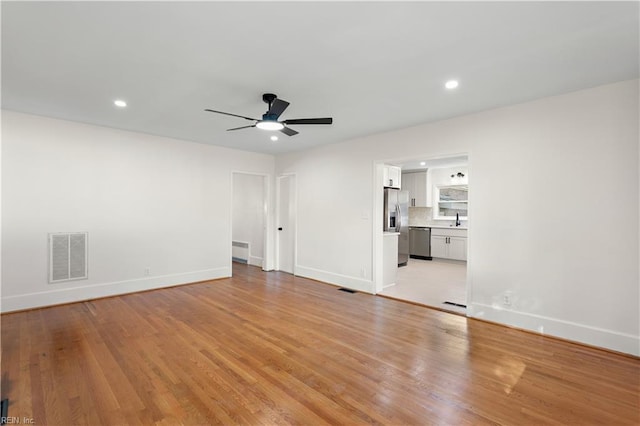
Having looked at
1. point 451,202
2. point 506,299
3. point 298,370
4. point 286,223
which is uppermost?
point 451,202

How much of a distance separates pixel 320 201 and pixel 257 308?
8.44 ft

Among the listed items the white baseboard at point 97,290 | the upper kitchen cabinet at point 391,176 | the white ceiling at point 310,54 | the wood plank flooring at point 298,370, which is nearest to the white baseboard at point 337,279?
the wood plank flooring at point 298,370

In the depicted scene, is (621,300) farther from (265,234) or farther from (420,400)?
(265,234)

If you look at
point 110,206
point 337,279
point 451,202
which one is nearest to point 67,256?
point 110,206

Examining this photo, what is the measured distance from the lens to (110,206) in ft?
16.2

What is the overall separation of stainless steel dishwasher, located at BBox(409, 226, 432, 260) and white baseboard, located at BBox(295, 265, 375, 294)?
3998 mm

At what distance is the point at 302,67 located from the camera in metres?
2.75

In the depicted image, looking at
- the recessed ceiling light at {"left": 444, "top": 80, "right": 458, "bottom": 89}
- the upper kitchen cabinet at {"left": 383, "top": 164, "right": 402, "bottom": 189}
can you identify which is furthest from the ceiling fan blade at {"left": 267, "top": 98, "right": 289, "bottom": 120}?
the upper kitchen cabinet at {"left": 383, "top": 164, "right": 402, "bottom": 189}

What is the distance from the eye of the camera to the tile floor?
4.78m

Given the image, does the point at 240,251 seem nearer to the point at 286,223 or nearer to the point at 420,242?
the point at 286,223

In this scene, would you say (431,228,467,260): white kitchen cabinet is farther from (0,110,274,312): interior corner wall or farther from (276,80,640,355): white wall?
(0,110,274,312): interior corner wall

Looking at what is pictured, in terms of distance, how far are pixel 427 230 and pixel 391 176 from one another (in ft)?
11.7

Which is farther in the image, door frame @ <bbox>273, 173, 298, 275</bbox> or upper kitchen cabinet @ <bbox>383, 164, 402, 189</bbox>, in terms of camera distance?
door frame @ <bbox>273, 173, 298, 275</bbox>

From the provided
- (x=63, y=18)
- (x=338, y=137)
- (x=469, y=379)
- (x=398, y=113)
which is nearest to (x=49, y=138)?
(x=63, y=18)
